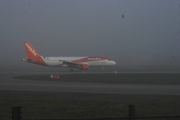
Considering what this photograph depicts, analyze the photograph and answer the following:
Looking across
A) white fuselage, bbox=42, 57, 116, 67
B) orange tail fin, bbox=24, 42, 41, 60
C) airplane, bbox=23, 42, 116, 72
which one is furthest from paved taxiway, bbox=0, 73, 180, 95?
orange tail fin, bbox=24, 42, 41, 60

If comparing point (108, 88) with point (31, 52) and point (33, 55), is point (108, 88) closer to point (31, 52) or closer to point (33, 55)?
point (33, 55)

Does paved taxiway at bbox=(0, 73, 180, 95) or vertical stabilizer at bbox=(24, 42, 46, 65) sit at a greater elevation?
vertical stabilizer at bbox=(24, 42, 46, 65)

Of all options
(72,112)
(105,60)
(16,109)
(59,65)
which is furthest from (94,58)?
(16,109)

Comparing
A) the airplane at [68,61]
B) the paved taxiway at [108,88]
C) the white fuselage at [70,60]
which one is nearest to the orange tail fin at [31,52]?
the airplane at [68,61]

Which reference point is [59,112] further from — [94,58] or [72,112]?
[94,58]

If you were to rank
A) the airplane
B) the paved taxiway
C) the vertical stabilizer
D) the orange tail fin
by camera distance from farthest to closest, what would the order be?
the orange tail fin, the vertical stabilizer, the airplane, the paved taxiway

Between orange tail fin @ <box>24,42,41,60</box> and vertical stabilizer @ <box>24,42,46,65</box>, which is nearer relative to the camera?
vertical stabilizer @ <box>24,42,46,65</box>

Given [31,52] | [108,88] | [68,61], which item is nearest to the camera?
[108,88]

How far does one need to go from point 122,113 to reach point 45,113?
3.13 meters

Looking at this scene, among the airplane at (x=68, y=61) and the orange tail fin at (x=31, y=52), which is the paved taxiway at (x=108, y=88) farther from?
the orange tail fin at (x=31, y=52)

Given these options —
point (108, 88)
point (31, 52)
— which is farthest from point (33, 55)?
point (108, 88)

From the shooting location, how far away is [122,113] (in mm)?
13227

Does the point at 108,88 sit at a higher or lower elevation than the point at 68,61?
lower

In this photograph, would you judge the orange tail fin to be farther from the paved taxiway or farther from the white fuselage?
the paved taxiway
